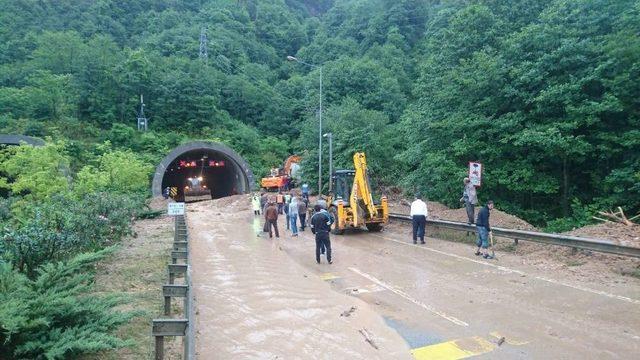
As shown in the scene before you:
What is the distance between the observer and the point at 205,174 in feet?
175

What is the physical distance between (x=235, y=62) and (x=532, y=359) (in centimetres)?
8041

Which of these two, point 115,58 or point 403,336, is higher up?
point 115,58

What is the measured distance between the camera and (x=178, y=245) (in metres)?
10.9

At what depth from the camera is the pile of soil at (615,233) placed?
11.2 metres

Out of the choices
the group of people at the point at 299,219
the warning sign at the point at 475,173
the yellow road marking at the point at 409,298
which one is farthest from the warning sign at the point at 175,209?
the warning sign at the point at 475,173

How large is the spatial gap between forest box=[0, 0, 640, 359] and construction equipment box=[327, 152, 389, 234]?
4672 mm

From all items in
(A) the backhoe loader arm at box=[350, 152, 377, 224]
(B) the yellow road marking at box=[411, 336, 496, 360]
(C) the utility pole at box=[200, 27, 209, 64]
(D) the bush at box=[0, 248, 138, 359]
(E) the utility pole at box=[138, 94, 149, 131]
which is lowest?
(B) the yellow road marking at box=[411, 336, 496, 360]

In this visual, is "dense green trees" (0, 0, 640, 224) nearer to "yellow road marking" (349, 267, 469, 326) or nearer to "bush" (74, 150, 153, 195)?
"yellow road marking" (349, 267, 469, 326)

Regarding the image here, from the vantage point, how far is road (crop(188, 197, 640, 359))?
19.3 ft

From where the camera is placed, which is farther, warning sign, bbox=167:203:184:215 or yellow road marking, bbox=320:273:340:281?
warning sign, bbox=167:203:184:215

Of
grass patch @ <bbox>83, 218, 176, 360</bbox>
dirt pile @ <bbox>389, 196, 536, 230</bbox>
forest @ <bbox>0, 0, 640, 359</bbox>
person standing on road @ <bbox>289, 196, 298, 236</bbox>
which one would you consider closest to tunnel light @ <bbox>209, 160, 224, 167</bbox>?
forest @ <bbox>0, 0, 640, 359</bbox>

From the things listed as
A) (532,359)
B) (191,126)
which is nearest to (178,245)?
(532,359)

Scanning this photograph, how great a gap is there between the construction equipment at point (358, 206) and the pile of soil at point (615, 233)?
22.9 feet

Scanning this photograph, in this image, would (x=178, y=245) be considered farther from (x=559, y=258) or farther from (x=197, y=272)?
(x=559, y=258)
